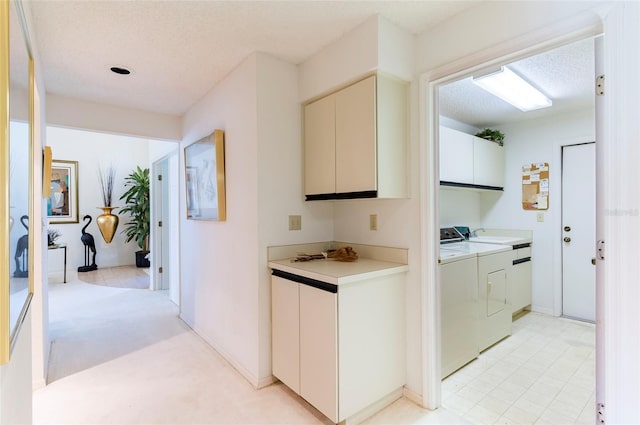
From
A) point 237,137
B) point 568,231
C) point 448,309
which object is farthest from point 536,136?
point 237,137

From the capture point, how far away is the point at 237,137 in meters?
2.56

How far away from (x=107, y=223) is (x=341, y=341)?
264 inches

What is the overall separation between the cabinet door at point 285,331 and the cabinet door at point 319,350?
6cm

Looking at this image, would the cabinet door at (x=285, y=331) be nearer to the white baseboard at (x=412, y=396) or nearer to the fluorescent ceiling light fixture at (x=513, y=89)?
the white baseboard at (x=412, y=396)

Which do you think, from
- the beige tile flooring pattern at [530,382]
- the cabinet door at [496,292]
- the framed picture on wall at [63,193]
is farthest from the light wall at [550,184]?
the framed picture on wall at [63,193]

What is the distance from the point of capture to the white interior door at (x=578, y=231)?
3533 millimetres

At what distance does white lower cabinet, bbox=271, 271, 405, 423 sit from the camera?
179 centimetres

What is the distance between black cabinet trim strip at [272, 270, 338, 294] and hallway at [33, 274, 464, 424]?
0.81 m

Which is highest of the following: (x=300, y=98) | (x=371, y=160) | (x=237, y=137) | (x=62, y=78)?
(x=62, y=78)

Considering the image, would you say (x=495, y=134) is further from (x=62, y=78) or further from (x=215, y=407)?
(x=62, y=78)

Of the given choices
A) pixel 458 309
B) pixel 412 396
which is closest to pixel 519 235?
pixel 458 309

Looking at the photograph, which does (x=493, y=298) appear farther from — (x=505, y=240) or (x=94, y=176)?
(x=94, y=176)

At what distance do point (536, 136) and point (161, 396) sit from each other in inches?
181

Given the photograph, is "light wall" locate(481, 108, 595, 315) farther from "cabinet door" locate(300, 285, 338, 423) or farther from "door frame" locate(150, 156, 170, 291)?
"door frame" locate(150, 156, 170, 291)
